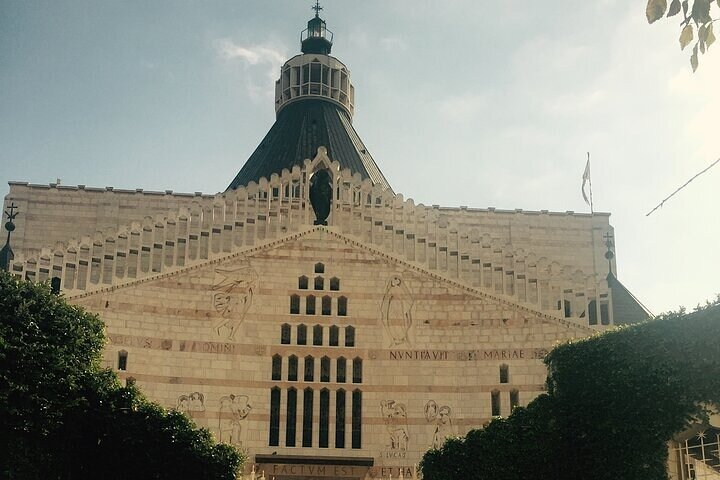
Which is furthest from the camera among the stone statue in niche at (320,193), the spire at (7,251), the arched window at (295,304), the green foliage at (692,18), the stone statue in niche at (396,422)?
the spire at (7,251)

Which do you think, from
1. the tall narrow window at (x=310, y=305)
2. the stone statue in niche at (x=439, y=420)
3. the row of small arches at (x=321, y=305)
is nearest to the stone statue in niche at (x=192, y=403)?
the row of small arches at (x=321, y=305)

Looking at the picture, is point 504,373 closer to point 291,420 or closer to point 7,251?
point 291,420

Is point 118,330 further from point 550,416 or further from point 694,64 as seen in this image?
point 694,64

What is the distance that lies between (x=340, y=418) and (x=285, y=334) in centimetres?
403

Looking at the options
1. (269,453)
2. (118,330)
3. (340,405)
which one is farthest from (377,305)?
(118,330)

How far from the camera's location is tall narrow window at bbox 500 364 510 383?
40.3m

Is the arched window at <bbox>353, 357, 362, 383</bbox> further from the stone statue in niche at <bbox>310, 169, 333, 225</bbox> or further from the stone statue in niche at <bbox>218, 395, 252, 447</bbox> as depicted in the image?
the stone statue in niche at <bbox>310, 169, 333, 225</bbox>

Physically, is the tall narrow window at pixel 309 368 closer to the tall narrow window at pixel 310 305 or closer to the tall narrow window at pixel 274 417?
the tall narrow window at pixel 274 417

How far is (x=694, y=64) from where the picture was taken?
9195 mm

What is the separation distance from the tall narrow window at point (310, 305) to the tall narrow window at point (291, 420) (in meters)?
3.25

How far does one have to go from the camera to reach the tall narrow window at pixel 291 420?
130 ft

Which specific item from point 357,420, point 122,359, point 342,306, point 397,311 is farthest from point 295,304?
point 122,359

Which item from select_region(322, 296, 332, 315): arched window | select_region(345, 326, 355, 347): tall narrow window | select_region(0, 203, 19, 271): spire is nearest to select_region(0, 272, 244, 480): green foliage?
select_region(345, 326, 355, 347): tall narrow window

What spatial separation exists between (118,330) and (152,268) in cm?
289
